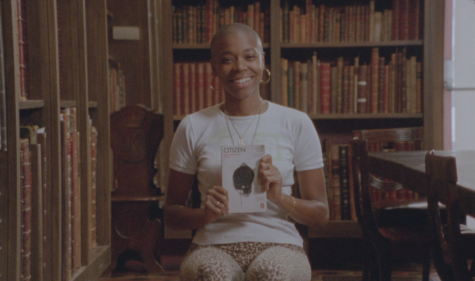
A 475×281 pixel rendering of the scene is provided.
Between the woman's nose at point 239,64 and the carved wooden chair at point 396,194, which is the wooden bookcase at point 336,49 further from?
the woman's nose at point 239,64

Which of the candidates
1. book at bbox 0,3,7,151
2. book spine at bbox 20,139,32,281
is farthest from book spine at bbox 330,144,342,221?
book at bbox 0,3,7,151

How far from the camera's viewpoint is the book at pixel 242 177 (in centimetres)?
135

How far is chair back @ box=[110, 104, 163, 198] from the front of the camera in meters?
2.87

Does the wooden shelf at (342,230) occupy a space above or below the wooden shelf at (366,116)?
below

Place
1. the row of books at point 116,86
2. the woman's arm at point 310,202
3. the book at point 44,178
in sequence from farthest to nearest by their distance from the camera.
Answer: the row of books at point 116,86 → the woman's arm at point 310,202 → the book at point 44,178

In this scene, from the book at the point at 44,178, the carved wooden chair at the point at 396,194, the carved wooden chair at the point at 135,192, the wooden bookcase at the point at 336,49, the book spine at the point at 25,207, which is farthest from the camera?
the wooden bookcase at the point at 336,49

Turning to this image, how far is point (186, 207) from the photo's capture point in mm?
1527

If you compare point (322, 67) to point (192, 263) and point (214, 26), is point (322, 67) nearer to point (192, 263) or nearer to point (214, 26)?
point (214, 26)

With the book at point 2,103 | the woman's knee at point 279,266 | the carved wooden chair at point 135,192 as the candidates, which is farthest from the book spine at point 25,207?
the carved wooden chair at point 135,192

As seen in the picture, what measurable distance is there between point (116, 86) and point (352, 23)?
1.50 meters

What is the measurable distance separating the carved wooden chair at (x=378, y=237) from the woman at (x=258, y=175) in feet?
2.08

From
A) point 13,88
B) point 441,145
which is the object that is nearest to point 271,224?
point 13,88

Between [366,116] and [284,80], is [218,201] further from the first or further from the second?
[366,116]

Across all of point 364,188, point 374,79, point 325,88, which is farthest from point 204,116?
point 374,79
